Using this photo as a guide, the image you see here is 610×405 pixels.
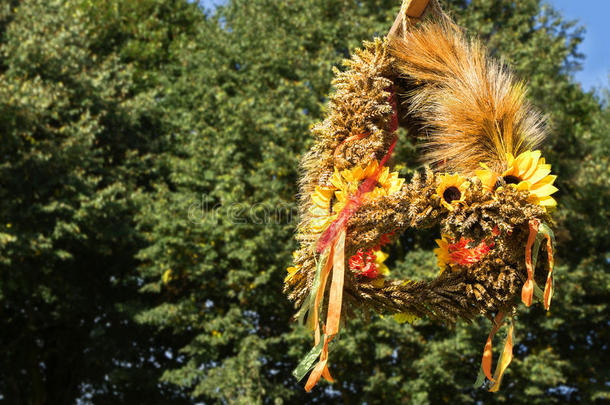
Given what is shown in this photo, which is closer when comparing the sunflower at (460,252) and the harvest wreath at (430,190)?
the harvest wreath at (430,190)

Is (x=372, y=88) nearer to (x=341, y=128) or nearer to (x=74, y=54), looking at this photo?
(x=341, y=128)

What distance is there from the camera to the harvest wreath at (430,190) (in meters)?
2.25

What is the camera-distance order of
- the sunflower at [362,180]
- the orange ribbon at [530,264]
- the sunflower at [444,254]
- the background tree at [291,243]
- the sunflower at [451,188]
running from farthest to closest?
the background tree at [291,243], the sunflower at [444,254], the sunflower at [362,180], the sunflower at [451,188], the orange ribbon at [530,264]

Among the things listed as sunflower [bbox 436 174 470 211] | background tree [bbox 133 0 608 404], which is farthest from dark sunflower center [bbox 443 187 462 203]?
background tree [bbox 133 0 608 404]

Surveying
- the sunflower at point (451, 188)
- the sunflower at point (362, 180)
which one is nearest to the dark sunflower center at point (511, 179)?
the sunflower at point (451, 188)

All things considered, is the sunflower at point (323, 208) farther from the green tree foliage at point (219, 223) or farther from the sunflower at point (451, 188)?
the green tree foliage at point (219, 223)

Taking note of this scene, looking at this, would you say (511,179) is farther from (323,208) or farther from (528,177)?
(323,208)

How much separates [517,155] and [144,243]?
1003cm

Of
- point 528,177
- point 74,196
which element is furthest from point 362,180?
point 74,196

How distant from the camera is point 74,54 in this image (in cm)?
1143

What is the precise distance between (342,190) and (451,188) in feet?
1.41

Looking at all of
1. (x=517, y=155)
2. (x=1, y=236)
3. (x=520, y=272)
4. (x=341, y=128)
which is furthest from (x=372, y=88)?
(x=1, y=236)

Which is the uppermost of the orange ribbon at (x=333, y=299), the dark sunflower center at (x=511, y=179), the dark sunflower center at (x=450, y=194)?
the dark sunflower center at (x=511, y=179)

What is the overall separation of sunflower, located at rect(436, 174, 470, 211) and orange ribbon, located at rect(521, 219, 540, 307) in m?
0.27
